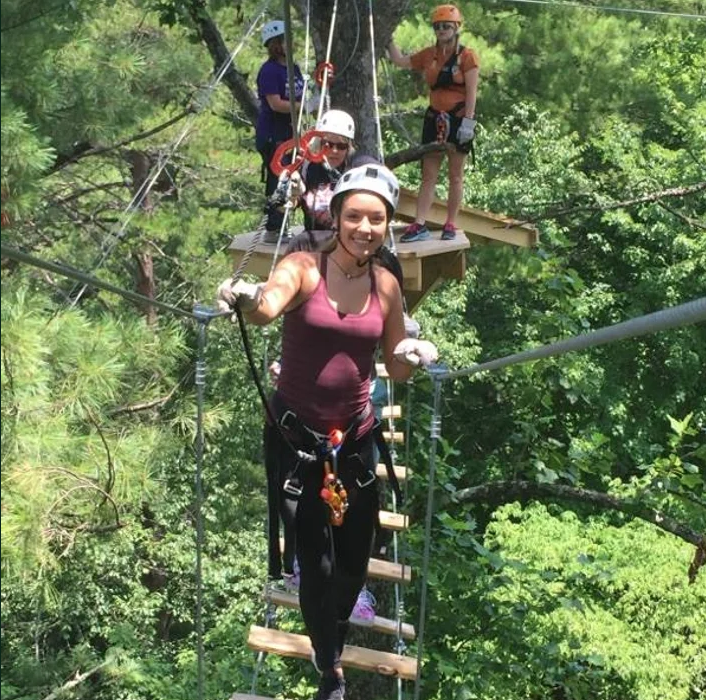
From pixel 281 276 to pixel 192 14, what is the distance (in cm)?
302

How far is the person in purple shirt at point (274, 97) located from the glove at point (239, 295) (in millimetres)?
1808

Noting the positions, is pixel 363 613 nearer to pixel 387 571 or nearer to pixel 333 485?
pixel 387 571

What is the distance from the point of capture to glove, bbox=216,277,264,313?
6.23ft

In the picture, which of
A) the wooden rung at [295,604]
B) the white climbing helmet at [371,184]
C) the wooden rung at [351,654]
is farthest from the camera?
the wooden rung at [295,604]

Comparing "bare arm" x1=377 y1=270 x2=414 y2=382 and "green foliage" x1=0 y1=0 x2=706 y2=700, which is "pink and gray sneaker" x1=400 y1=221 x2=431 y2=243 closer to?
"green foliage" x1=0 y1=0 x2=706 y2=700

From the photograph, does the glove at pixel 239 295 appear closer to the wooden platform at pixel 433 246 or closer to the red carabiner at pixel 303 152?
the red carabiner at pixel 303 152

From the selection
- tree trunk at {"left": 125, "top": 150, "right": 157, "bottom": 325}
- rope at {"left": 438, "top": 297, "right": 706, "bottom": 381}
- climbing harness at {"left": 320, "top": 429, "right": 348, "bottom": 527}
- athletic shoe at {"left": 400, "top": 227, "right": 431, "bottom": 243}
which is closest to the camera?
rope at {"left": 438, "top": 297, "right": 706, "bottom": 381}

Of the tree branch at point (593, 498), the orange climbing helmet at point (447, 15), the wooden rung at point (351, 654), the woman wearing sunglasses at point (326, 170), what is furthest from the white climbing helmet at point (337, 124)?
the tree branch at point (593, 498)

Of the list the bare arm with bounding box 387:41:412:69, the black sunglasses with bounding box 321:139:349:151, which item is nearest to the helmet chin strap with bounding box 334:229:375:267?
the black sunglasses with bounding box 321:139:349:151

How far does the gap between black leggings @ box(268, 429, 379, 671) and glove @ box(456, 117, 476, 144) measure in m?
1.92

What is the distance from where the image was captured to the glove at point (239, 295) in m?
1.90

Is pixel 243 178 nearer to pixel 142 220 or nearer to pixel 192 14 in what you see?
pixel 142 220

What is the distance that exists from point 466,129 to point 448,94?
16cm

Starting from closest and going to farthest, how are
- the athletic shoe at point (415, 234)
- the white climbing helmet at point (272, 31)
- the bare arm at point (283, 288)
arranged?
1. the bare arm at point (283, 288)
2. the white climbing helmet at point (272, 31)
3. the athletic shoe at point (415, 234)
